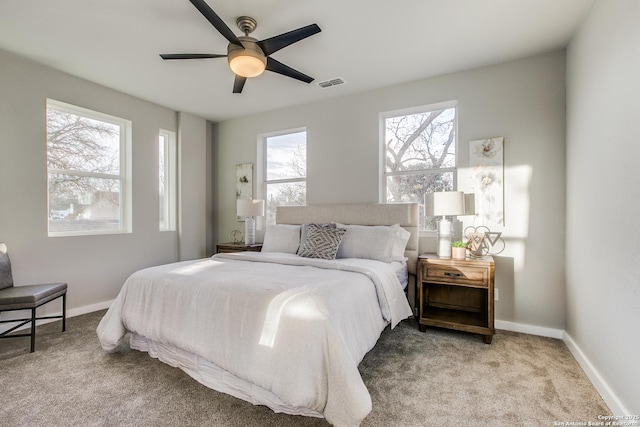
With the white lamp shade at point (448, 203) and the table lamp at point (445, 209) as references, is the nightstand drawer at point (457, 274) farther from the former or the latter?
the white lamp shade at point (448, 203)

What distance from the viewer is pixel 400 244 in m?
3.20

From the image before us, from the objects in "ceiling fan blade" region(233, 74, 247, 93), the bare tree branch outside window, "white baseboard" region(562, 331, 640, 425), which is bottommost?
"white baseboard" region(562, 331, 640, 425)

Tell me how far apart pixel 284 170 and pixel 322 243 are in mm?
1892

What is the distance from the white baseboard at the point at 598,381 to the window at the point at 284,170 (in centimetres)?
329

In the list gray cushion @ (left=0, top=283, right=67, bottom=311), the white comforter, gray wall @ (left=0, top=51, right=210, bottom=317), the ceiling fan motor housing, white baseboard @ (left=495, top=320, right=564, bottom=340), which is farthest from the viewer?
gray wall @ (left=0, top=51, right=210, bottom=317)

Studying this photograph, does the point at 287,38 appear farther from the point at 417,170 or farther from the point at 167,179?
the point at 167,179

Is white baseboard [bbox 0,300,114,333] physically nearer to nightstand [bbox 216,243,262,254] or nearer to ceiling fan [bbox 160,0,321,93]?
nightstand [bbox 216,243,262,254]

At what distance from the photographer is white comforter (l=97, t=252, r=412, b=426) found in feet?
4.93

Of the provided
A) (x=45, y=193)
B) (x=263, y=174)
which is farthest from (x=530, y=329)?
(x=45, y=193)

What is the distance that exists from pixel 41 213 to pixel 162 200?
1.48 meters

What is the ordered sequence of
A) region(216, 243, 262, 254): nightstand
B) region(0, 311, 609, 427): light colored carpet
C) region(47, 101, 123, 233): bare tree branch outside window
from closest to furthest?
1. region(0, 311, 609, 427): light colored carpet
2. region(47, 101, 123, 233): bare tree branch outside window
3. region(216, 243, 262, 254): nightstand

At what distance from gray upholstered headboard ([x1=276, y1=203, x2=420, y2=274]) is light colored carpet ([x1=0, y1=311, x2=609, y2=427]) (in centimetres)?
113

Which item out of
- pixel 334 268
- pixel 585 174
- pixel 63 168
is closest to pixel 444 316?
pixel 334 268

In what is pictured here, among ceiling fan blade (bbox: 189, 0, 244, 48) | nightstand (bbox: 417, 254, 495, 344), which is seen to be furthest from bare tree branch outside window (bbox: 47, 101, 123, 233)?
nightstand (bbox: 417, 254, 495, 344)
